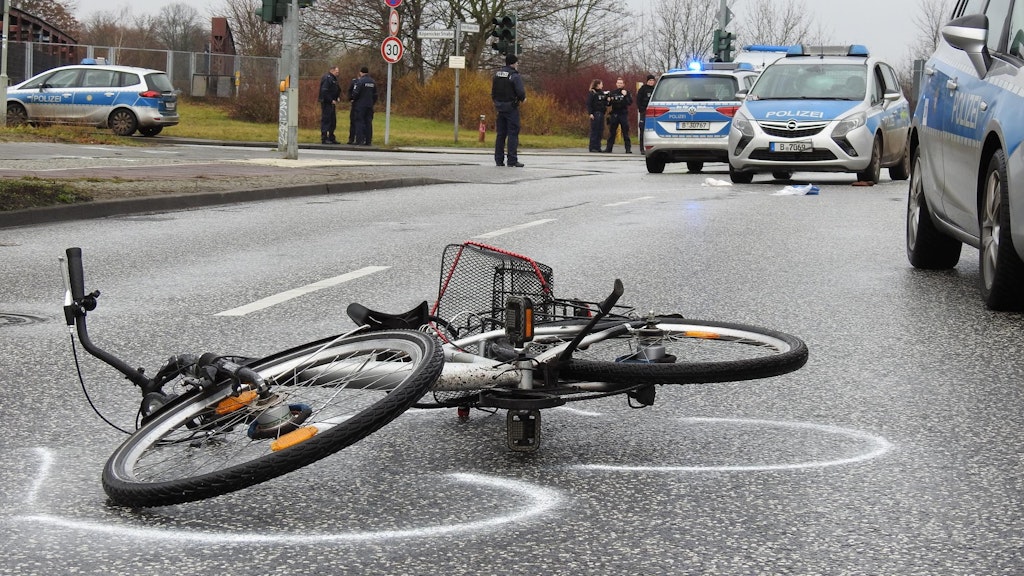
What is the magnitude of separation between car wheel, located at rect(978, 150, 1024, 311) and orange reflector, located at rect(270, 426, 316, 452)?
4.46 meters

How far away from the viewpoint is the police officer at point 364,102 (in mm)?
35156

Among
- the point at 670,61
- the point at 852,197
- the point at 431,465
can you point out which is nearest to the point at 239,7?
the point at 670,61

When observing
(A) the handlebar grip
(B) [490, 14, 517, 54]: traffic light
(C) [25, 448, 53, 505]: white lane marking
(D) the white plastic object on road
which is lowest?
(C) [25, 448, 53, 505]: white lane marking

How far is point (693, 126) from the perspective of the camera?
2517cm

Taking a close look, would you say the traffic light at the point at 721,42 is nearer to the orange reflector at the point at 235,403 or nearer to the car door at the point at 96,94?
the car door at the point at 96,94

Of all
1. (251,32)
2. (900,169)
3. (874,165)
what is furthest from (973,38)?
(251,32)

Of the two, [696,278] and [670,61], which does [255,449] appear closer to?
[696,278]

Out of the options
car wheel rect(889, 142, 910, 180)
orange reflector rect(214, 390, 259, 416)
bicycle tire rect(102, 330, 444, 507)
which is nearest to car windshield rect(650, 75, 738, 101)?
car wheel rect(889, 142, 910, 180)

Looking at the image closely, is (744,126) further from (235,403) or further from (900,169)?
(235,403)

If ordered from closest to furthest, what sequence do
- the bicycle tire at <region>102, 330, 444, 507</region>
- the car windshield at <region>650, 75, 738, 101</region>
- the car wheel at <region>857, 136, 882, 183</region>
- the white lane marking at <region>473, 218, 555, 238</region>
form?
1. the bicycle tire at <region>102, 330, 444, 507</region>
2. the white lane marking at <region>473, 218, 555, 238</region>
3. the car wheel at <region>857, 136, 882, 183</region>
4. the car windshield at <region>650, 75, 738, 101</region>

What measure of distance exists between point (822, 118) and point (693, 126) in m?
4.98

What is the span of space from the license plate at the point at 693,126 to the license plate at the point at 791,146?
4.84 meters

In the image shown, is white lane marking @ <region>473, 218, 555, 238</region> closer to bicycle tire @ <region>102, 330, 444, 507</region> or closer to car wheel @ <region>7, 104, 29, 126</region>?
bicycle tire @ <region>102, 330, 444, 507</region>

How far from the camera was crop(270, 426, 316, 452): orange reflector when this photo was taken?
10.9 feet
